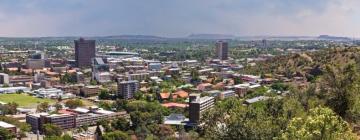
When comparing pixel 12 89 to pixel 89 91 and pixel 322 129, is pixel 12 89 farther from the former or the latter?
pixel 322 129

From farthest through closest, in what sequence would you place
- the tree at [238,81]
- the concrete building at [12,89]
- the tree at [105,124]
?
the tree at [238,81], the concrete building at [12,89], the tree at [105,124]

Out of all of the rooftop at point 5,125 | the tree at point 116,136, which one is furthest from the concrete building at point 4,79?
the tree at point 116,136

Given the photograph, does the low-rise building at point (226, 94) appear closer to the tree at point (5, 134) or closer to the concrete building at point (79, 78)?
the tree at point (5, 134)

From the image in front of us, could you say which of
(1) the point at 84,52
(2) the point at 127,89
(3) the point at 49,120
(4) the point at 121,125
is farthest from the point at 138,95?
(1) the point at 84,52

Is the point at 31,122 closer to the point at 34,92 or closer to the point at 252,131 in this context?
the point at 34,92

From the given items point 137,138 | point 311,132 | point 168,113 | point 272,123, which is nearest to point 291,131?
point 311,132

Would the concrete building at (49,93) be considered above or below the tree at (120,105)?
below

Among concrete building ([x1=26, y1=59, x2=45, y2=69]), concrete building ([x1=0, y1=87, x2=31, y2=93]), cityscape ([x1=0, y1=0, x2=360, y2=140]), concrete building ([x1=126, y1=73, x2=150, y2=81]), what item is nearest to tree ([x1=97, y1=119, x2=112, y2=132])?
cityscape ([x1=0, y1=0, x2=360, y2=140])

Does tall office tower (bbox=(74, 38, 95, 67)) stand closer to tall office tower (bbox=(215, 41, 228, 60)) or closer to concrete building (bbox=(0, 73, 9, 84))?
concrete building (bbox=(0, 73, 9, 84))
